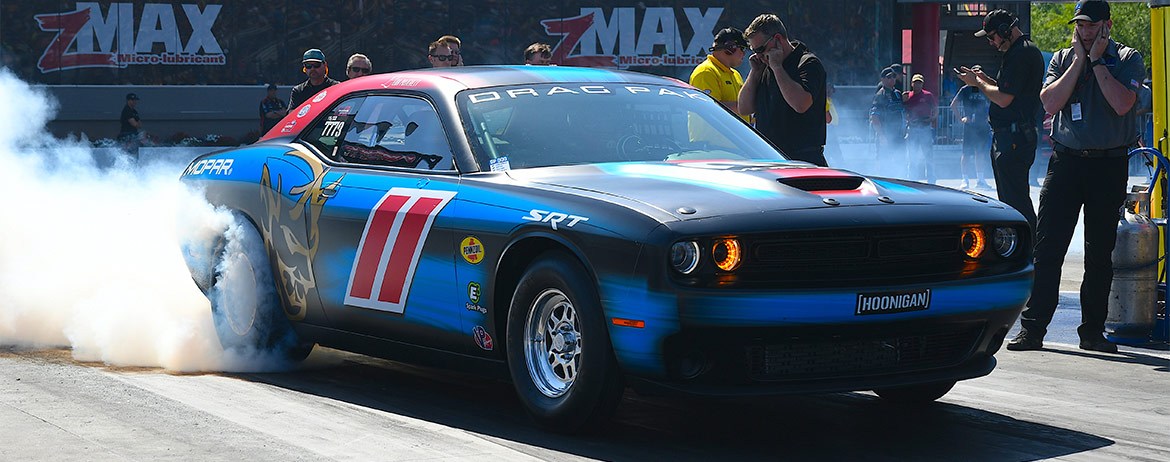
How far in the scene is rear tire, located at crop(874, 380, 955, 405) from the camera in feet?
19.7

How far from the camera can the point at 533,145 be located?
5.94m

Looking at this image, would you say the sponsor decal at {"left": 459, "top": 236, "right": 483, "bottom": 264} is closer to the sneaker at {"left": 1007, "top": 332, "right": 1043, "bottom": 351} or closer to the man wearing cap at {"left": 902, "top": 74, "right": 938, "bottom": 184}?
the sneaker at {"left": 1007, "top": 332, "right": 1043, "bottom": 351}

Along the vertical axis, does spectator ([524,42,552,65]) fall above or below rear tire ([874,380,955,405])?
above

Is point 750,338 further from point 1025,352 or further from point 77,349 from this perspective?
point 77,349

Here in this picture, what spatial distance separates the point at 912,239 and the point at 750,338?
27.9 inches

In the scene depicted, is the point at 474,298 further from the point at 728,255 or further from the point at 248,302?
the point at 248,302

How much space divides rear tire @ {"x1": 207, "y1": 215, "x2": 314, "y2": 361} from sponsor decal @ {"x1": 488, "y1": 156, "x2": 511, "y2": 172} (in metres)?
1.54

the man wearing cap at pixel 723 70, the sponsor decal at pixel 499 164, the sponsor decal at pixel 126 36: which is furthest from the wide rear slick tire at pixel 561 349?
the sponsor decal at pixel 126 36

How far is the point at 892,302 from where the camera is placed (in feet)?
16.5

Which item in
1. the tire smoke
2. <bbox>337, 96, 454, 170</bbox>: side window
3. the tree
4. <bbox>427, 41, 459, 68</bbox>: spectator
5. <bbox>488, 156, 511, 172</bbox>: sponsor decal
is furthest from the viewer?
the tree

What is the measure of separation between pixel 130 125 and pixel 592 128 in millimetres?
22158

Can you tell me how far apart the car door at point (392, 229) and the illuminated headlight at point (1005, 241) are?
1.99 meters

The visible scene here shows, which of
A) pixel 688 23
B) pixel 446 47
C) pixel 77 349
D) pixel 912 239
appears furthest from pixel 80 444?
pixel 688 23

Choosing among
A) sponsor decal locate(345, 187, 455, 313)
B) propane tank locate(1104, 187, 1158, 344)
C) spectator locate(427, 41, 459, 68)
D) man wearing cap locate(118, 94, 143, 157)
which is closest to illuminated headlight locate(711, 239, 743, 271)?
sponsor decal locate(345, 187, 455, 313)
